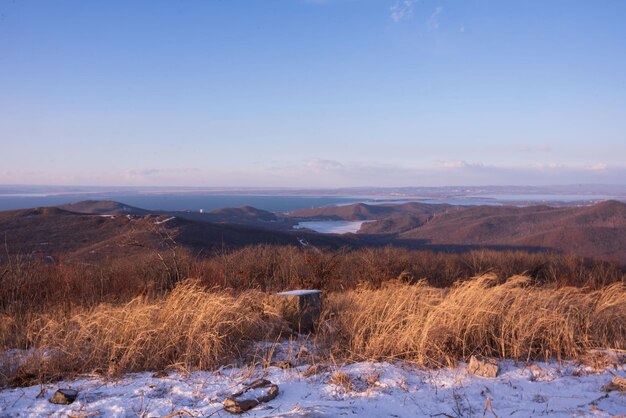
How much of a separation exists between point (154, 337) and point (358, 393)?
7.82 ft

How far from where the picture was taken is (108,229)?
103 feet

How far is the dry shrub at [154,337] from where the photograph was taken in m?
4.61

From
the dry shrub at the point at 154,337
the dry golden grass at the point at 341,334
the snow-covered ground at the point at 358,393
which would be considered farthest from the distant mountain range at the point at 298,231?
the snow-covered ground at the point at 358,393

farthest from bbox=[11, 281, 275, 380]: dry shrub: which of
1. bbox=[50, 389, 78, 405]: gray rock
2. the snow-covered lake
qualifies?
the snow-covered lake

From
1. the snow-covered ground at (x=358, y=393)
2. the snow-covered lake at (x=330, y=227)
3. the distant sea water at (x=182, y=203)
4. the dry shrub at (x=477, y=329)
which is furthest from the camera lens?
the distant sea water at (x=182, y=203)

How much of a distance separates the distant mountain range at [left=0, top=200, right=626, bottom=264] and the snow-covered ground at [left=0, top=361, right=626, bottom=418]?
6338 millimetres

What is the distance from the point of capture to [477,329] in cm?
513

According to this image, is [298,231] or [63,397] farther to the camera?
[298,231]

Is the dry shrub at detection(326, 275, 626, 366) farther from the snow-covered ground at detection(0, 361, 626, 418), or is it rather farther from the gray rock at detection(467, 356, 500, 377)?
the snow-covered ground at detection(0, 361, 626, 418)

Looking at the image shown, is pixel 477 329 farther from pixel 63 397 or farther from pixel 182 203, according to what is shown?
pixel 182 203

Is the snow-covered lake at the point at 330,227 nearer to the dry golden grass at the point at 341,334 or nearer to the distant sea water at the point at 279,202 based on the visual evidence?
the distant sea water at the point at 279,202

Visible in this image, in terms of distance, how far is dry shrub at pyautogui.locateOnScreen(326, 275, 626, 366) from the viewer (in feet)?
15.9

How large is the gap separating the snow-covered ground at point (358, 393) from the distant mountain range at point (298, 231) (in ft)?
20.8

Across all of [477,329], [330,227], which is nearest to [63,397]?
[477,329]
